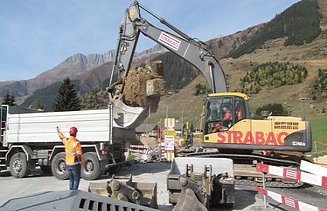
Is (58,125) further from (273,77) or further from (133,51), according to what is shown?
(273,77)

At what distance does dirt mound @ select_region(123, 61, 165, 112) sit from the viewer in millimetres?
12633

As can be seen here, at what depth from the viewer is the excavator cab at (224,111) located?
1192 cm

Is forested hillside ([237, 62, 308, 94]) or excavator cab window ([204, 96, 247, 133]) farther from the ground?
forested hillside ([237, 62, 308, 94])

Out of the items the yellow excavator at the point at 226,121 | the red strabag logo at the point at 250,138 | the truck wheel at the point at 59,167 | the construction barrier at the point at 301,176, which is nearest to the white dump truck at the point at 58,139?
the truck wheel at the point at 59,167

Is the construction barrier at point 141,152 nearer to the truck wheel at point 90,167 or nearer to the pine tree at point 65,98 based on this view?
the truck wheel at point 90,167

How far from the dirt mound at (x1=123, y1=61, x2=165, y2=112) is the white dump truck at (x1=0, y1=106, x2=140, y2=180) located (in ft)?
2.36

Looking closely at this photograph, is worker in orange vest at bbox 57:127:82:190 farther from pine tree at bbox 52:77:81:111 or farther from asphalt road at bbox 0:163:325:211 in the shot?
pine tree at bbox 52:77:81:111

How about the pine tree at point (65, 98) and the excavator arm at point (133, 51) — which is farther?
the pine tree at point (65, 98)

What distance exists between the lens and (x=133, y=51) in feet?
47.8

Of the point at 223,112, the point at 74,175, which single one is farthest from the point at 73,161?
the point at 223,112

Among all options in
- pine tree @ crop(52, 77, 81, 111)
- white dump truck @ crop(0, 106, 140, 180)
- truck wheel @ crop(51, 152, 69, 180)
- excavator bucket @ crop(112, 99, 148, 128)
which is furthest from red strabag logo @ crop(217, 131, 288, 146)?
pine tree @ crop(52, 77, 81, 111)

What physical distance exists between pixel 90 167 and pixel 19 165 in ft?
9.91

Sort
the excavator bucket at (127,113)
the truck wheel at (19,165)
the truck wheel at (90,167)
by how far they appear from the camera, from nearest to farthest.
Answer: the truck wheel at (90,167), the truck wheel at (19,165), the excavator bucket at (127,113)

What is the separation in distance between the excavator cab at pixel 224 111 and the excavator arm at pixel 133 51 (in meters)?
1.45
